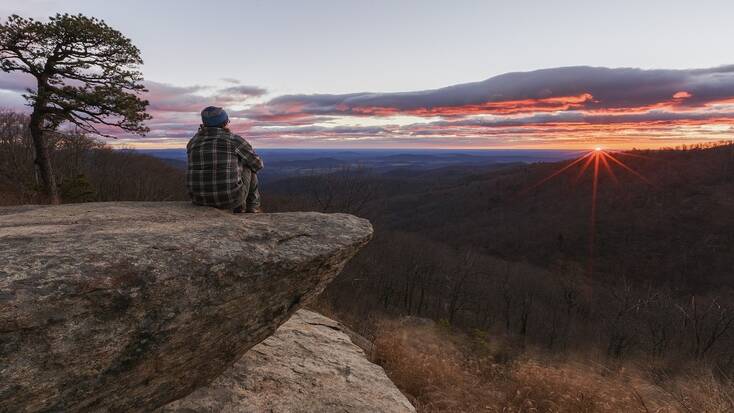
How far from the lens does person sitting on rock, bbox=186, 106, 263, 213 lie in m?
6.07

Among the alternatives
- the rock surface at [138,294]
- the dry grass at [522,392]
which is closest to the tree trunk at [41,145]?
the rock surface at [138,294]

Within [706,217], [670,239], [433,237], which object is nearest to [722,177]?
[706,217]

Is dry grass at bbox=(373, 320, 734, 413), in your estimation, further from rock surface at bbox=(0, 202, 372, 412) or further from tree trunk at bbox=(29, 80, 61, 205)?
tree trunk at bbox=(29, 80, 61, 205)

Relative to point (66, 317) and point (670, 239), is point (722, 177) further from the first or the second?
point (66, 317)

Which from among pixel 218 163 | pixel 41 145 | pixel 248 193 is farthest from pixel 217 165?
pixel 41 145

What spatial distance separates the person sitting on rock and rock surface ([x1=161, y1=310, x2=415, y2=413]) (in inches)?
110

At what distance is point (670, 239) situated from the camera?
111375 millimetres

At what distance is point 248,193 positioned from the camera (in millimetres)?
7066

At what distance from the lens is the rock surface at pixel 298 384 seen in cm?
536

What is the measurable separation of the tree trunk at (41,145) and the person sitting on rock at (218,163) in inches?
481

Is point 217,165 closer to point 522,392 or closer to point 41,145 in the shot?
point 522,392

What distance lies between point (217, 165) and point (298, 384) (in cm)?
383

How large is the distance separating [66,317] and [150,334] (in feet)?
2.71

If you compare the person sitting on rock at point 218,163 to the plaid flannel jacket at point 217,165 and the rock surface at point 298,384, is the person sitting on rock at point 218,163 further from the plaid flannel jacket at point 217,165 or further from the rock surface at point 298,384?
the rock surface at point 298,384
